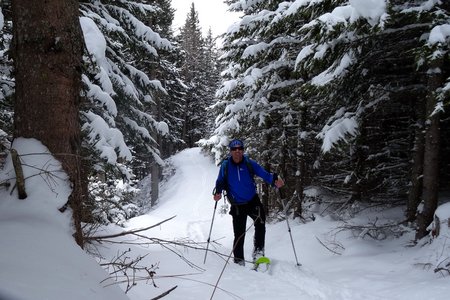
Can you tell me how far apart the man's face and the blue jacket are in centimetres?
7

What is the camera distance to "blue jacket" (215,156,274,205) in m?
6.77

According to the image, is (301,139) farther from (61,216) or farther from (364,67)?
(61,216)

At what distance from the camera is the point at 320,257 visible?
764 cm

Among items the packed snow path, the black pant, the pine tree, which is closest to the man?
the black pant

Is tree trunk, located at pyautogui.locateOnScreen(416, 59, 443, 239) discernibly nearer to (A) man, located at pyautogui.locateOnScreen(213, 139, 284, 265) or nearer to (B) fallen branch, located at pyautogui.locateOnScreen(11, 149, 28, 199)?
(A) man, located at pyautogui.locateOnScreen(213, 139, 284, 265)

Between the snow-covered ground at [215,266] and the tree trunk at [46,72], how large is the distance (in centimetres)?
20

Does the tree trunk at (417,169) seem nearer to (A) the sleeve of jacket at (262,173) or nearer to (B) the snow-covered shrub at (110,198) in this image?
(A) the sleeve of jacket at (262,173)

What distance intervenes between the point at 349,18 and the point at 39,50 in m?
4.50

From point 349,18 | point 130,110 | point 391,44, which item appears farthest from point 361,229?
point 130,110

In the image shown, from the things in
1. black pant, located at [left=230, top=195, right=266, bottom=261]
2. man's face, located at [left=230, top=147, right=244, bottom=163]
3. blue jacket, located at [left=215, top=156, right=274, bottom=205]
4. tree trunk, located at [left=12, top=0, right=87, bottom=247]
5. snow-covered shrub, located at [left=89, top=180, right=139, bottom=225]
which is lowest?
snow-covered shrub, located at [left=89, top=180, right=139, bottom=225]

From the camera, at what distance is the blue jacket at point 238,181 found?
677 centimetres

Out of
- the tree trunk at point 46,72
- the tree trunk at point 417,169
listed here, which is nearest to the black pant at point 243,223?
the tree trunk at point 417,169

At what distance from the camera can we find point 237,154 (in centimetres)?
677

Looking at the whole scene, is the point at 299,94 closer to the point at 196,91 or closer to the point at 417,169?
the point at 417,169
